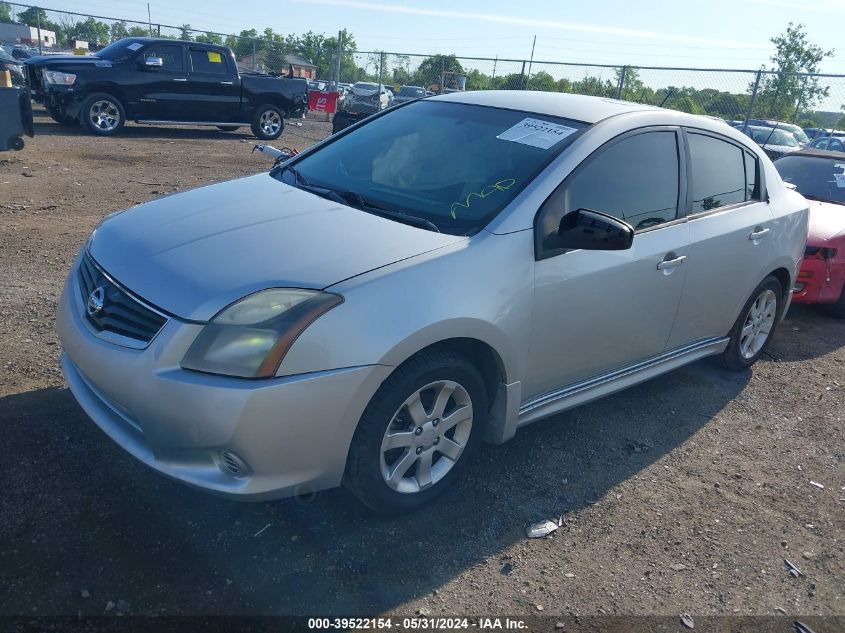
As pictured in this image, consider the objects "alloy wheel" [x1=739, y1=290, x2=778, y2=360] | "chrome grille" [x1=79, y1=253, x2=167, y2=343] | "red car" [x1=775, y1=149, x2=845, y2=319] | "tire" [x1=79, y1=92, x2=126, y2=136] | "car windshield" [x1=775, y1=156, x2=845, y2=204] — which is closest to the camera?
"chrome grille" [x1=79, y1=253, x2=167, y2=343]

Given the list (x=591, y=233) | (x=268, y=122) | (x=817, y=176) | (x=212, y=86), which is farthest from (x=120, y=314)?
(x=268, y=122)

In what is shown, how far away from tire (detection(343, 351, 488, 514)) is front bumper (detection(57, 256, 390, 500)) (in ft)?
0.29

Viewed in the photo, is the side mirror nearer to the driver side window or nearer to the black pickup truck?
the driver side window

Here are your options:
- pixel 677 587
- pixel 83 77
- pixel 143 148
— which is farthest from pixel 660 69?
pixel 677 587

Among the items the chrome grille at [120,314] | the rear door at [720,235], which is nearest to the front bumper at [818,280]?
the rear door at [720,235]

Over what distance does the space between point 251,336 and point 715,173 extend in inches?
123

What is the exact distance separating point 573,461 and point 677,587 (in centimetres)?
93

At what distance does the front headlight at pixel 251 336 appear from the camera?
2.46 metres

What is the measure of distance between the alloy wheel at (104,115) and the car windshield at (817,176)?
11.6 m

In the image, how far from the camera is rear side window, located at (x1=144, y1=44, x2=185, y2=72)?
539 inches

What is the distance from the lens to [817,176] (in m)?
7.41

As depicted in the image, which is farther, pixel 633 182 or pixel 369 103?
pixel 369 103

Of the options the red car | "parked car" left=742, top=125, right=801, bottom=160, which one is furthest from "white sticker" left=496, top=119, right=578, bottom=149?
"parked car" left=742, top=125, right=801, bottom=160

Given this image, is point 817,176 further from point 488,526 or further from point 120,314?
point 120,314
